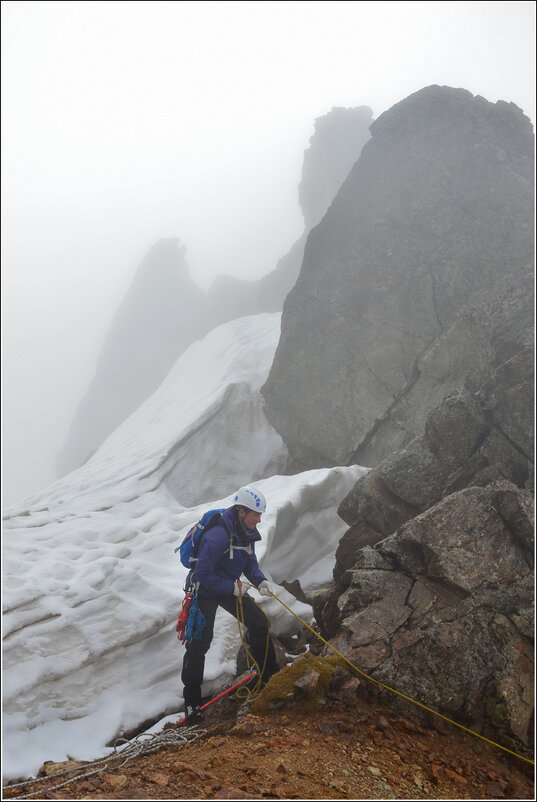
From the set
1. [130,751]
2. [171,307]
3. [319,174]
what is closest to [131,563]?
[130,751]

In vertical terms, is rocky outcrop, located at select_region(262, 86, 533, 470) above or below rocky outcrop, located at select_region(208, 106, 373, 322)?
below

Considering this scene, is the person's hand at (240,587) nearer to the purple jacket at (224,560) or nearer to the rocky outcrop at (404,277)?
the purple jacket at (224,560)

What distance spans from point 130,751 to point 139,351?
Answer: 63.4 m

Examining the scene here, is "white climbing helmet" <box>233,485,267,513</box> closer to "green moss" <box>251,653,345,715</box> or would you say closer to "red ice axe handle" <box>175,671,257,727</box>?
"green moss" <box>251,653,345,715</box>

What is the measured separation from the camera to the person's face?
6.08 m

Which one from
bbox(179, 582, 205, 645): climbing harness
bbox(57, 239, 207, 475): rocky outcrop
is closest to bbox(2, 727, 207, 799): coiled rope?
bbox(179, 582, 205, 645): climbing harness

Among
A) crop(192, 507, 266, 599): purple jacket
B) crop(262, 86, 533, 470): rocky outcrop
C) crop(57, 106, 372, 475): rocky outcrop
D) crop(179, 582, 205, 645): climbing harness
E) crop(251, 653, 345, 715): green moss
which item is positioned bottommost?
crop(251, 653, 345, 715): green moss

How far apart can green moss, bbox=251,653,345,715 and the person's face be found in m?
1.51

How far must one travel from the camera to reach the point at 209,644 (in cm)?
593

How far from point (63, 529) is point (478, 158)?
13.6 meters

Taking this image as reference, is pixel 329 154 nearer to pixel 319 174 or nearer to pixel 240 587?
pixel 319 174

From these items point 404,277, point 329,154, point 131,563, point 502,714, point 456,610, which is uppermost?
point 329,154

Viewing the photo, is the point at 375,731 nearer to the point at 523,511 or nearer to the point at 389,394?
the point at 523,511

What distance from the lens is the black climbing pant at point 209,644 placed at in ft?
19.4
